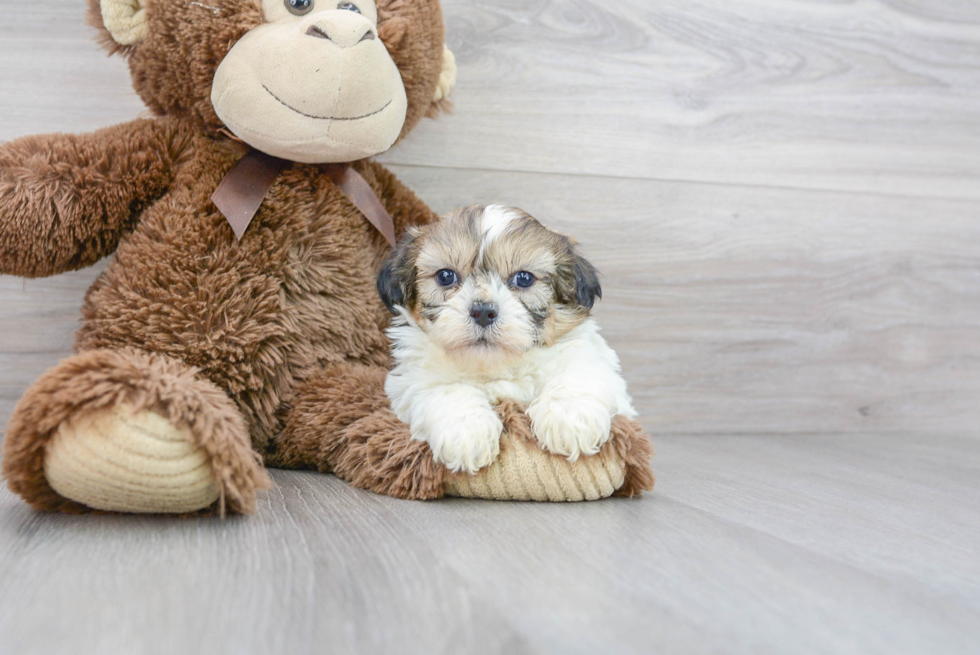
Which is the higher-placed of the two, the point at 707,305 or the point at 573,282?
the point at 573,282

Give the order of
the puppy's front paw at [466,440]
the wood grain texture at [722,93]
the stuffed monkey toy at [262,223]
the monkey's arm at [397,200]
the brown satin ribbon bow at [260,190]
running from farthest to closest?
the wood grain texture at [722,93] < the monkey's arm at [397,200] < the brown satin ribbon bow at [260,190] < the stuffed monkey toy at [262,223] < the puppy's front paw at [466,440]

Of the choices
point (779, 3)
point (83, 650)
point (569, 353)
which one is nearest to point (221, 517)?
point (83, 650)

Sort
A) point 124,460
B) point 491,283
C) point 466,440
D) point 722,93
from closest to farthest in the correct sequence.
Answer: point 124,460
point 466,440
point 491,283
point 722,93

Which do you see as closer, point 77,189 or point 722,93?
point 77,189

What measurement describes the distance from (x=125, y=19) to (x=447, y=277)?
699mm

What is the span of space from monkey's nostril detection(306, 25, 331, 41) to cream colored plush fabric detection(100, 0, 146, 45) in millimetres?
305

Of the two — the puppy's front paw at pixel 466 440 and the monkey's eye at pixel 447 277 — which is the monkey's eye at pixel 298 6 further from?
the puppy's front paw at pixel 466 440

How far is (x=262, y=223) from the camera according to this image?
1.35m

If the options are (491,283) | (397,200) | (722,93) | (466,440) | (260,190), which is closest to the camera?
(466,440)

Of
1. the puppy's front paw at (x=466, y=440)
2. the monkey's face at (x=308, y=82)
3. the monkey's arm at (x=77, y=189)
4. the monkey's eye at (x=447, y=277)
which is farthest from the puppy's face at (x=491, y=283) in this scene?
the monkey's arm at (x=77, y=189)

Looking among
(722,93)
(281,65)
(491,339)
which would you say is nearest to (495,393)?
(491,339)

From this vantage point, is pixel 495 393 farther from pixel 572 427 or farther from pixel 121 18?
pixel 121 18

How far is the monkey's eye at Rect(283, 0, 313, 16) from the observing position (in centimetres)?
129

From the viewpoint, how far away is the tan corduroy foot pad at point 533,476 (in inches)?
44.3
